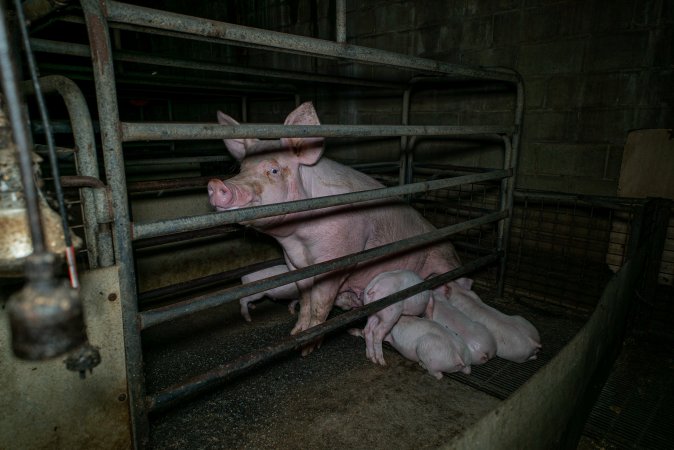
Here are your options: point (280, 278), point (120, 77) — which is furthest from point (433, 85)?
point (280, 278)

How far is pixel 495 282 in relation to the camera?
3939 mm

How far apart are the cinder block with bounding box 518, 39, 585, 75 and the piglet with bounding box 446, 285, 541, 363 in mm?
2022

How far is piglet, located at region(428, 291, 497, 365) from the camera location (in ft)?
8.53

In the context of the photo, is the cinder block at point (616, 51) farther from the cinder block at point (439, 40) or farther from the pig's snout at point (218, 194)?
the pig's snout at point (218, 194)

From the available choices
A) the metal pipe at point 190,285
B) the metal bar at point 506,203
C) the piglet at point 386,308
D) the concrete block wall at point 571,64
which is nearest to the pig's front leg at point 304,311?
the piglet at point 386,308

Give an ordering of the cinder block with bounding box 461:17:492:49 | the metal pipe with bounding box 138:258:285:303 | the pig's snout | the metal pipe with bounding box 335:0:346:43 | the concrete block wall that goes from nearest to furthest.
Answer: the metal pipe with bounding box 335:0:346:43, the pig's snout, the metal pipe with bounding box 138:258:285:303, the concrete block wall, the cinder block with bounding box 461:17:492:49

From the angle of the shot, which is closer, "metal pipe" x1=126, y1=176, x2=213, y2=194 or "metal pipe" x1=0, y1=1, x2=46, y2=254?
"metal pipe" x1=0, y1=1, x2=46, y2=254

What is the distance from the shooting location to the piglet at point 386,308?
263cm

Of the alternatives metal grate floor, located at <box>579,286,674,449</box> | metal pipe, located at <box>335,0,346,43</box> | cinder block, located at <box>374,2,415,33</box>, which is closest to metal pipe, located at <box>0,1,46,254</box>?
metal pipe, located at <box>335,0,346,43</box>

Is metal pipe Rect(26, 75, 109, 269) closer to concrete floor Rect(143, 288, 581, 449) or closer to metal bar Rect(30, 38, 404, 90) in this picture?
metal bar Rect(30, 38, 404, 90)

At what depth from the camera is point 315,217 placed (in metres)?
2.68

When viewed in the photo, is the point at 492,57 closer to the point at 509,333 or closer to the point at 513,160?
the point at 513,160

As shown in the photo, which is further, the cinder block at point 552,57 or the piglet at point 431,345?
the cinder block at point 552,57

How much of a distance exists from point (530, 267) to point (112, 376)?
3.38 metres
